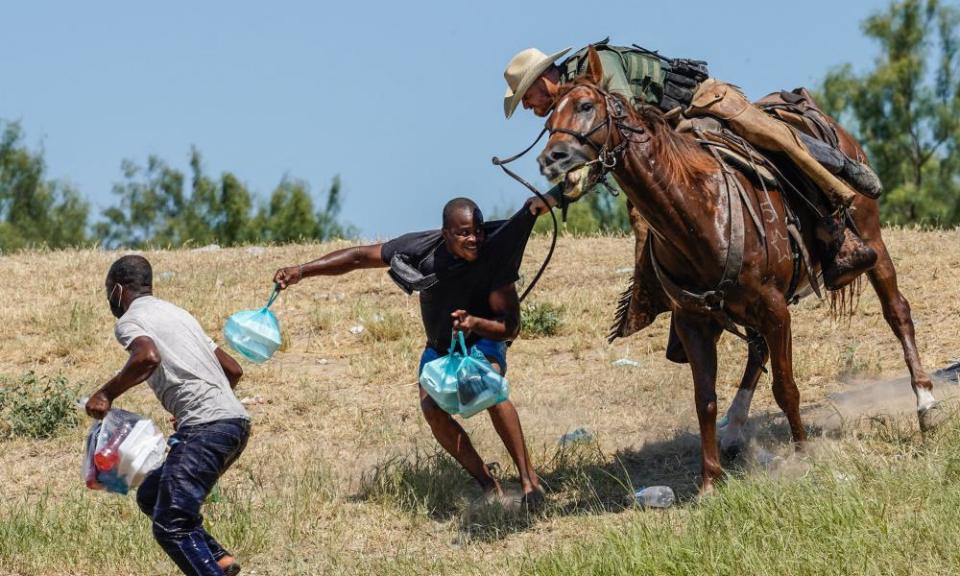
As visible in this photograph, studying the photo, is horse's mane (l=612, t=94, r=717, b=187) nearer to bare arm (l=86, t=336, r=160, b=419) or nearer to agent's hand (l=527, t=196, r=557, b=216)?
agent's hand (l=527, t=196, r=557, b=216)

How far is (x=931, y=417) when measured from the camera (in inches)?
352

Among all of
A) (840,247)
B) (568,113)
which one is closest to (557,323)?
(840,247)

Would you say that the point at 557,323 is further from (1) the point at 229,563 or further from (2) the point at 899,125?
(2) the point at 899,125

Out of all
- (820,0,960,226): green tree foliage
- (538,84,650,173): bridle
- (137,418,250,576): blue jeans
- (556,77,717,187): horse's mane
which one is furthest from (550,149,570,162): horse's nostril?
(820,0,960,226): green tree foliage

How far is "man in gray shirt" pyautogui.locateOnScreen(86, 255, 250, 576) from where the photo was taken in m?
6.81

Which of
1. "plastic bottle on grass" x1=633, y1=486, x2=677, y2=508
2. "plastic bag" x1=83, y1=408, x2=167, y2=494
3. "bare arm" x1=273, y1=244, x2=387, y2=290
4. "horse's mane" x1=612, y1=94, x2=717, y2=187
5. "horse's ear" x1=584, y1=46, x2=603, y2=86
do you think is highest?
"horse's ear" x1=584, y1=46, x2=603, y2=86

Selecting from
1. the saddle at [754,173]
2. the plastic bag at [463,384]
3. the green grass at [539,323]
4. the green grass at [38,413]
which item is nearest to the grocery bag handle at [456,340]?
the plastic bag at [463,384]

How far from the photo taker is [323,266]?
8469 mm

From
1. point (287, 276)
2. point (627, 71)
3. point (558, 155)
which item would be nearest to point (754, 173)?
point (627, 71)

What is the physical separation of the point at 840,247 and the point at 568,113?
8.01 ft

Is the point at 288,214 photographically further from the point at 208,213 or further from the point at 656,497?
the point at 656,497

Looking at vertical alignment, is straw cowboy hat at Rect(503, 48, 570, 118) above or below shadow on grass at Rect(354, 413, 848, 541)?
above

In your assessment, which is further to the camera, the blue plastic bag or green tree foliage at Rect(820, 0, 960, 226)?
green tree foliage at Rect(820, 0, 960, 226)

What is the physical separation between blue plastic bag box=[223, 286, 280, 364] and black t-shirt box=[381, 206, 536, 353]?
3.02ft
